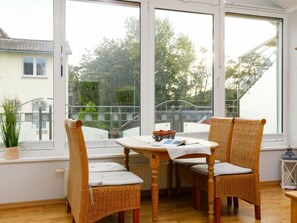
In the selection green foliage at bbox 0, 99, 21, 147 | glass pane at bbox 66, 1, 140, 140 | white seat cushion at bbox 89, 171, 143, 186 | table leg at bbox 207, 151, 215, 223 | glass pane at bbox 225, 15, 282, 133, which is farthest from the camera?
glass pane at bbox 225, 15, 282, 133

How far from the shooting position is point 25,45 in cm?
319

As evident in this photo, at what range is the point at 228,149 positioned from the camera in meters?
3.10

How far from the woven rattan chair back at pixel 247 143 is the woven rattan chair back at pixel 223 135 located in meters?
0.06

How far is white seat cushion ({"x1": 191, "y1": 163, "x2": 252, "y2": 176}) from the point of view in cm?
263

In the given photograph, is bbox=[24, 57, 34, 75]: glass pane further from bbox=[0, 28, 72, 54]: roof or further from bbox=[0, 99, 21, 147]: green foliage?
bbox=[0, 99, 21, 147]: green foliage

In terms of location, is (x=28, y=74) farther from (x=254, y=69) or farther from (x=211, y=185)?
(x=254, y=69)

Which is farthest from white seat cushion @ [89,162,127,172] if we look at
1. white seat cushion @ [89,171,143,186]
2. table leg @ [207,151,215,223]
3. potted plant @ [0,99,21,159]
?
potted plant @ [0,99,21,159]

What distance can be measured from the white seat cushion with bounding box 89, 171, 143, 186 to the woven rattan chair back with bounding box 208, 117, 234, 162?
1.18 metres

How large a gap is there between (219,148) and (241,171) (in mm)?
552

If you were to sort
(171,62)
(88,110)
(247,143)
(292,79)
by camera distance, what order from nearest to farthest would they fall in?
(247,143) < (88,110) < (171,62) < (292,79)

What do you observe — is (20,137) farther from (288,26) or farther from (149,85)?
(288,26)

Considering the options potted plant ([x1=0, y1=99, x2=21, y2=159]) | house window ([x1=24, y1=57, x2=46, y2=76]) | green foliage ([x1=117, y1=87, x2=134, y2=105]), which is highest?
house window ([x1=24, y1=57, x2=46, y2=76])

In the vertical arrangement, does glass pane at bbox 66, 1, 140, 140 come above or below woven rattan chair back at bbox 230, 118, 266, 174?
above

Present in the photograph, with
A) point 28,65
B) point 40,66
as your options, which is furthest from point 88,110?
point 28,65
